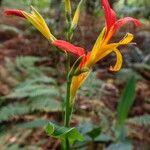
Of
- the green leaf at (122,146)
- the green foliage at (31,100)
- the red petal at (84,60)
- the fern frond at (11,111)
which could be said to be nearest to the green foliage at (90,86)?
the green foliage at (31,100)

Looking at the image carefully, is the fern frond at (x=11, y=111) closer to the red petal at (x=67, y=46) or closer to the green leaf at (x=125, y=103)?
the green leaf at (x=125, y=103)

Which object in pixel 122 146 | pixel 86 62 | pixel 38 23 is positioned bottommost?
pixel 122 146

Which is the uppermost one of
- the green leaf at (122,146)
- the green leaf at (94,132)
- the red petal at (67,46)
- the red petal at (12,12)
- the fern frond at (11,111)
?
the red petal at (12,12)

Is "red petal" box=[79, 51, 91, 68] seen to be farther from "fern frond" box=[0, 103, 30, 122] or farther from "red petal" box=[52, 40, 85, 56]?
"fern frond" box=[0, 103, 30, 122]

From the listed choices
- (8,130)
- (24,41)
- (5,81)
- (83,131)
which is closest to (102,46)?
(83,131)

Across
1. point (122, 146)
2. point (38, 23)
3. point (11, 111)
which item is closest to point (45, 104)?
point (11, 111)

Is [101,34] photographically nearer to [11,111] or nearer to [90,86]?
[11,111]

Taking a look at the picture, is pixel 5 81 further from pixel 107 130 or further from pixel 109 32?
pixel 109 32

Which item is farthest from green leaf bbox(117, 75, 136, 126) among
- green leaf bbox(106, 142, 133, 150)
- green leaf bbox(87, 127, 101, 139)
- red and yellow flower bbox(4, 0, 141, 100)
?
red and yellow flower bbox(4, 0, 141, 100)
